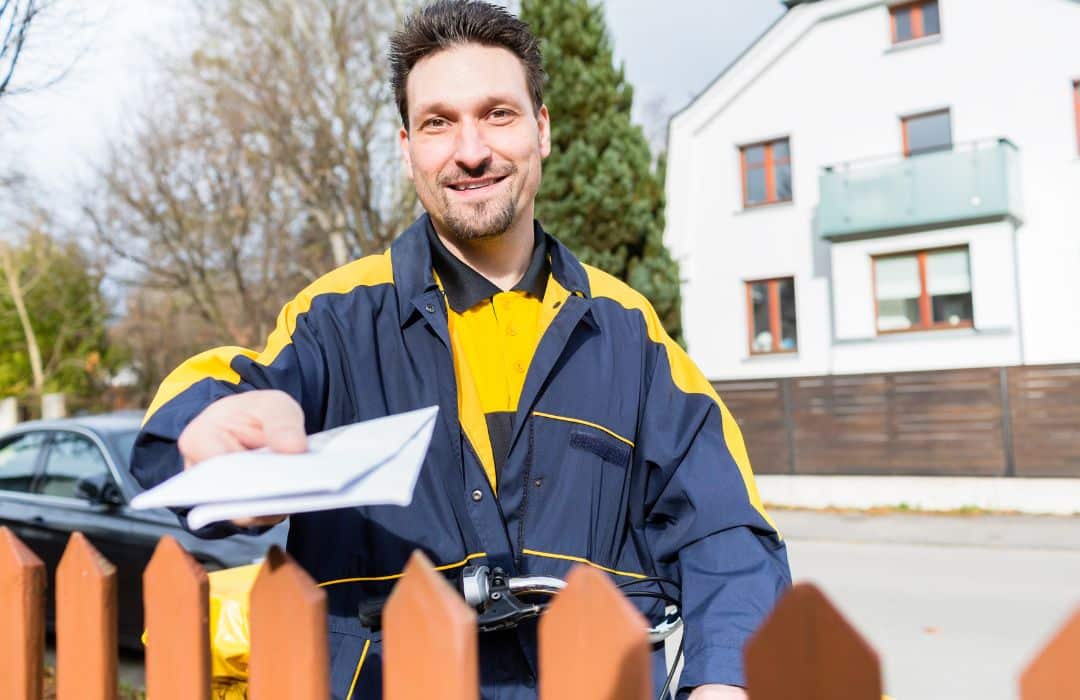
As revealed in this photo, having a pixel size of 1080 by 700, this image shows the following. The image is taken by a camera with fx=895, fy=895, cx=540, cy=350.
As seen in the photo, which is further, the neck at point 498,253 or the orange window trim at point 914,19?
the orange window trim at point 914,19

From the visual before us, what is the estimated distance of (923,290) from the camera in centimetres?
1827

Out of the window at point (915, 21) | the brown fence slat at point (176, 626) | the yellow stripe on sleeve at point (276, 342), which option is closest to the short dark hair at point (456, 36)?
the yellow stripe on sleeve at point (276, 342)

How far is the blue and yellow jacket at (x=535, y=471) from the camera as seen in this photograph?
1531mm

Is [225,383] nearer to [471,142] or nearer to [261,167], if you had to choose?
[471,142]

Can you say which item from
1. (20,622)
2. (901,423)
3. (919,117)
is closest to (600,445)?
(20,622)

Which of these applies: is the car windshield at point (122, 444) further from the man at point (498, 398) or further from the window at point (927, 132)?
the window at point (927, 132)

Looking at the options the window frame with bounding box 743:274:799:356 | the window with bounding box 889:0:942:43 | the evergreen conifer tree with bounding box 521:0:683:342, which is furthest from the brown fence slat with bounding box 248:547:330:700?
the window with bounding box 889:0:942:43

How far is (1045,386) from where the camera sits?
11.5m

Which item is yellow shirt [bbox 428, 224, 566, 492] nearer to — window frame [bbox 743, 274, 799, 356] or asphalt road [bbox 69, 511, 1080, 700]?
asphalt road [bbox 69, 511, 1080, 700]

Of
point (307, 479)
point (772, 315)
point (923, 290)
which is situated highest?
point (923, 290)

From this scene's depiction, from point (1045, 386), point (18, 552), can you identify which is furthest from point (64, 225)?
point (18, 552)

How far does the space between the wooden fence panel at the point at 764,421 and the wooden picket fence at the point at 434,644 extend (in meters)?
12.3

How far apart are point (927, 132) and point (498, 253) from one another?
62.4ft

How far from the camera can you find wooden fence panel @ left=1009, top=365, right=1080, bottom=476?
11.2 metres
